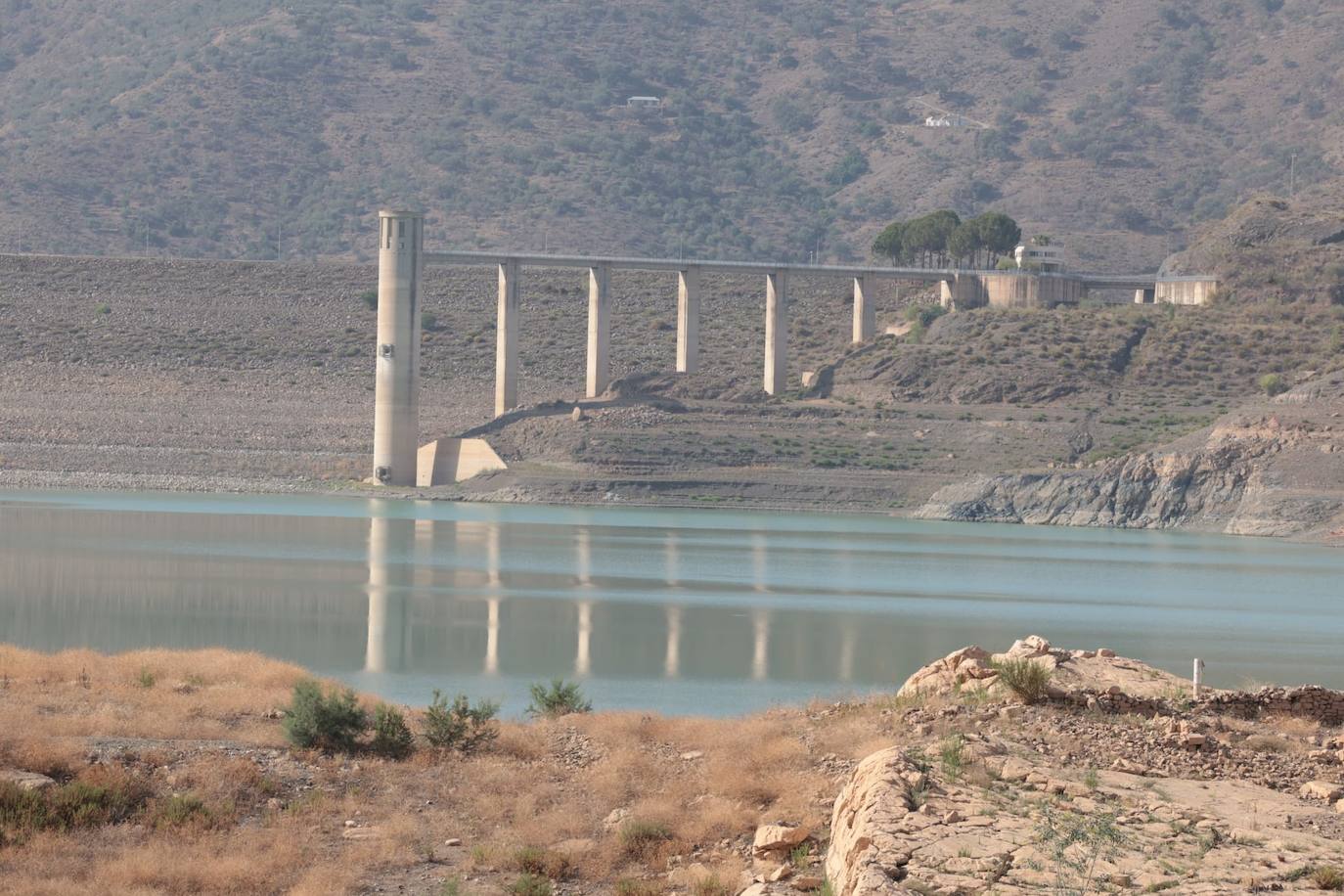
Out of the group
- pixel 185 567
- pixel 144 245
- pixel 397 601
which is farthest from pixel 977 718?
pixel 144 245

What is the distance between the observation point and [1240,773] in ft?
53.5

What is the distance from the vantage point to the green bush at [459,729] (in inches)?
766

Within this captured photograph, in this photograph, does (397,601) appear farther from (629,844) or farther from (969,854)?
(969,854)

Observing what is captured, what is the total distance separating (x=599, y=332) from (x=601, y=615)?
53.4 meters

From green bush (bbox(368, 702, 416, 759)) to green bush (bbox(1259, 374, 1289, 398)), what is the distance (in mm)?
71362

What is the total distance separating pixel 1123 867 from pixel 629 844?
13.2 ft

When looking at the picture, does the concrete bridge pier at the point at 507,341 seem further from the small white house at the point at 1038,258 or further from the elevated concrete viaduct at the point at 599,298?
the small white house at the point at 1038,258

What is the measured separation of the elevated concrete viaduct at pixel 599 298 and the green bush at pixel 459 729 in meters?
65.2

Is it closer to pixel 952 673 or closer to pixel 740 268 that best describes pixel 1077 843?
pixel 952 673

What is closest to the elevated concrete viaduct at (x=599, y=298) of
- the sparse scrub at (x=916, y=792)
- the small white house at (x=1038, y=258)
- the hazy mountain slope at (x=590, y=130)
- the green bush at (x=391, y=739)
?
the small white house at (x=1038, y=258)

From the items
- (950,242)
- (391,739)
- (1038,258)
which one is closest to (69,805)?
(391,739)

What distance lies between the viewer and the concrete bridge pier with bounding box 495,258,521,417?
90688 mm

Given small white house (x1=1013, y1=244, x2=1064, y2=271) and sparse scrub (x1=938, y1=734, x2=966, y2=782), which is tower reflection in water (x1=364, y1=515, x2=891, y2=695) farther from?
small white house (x1=1013, y1=244, x2=1064, y2=271)

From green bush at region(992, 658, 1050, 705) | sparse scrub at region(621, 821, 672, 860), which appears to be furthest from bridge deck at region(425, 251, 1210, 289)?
sparse scrub at region(621, 821, 672, 860)
